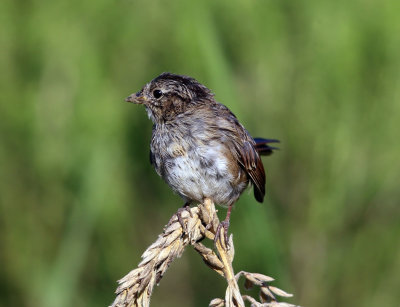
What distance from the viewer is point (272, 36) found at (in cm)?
381

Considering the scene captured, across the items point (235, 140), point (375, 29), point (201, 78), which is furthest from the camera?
point (201, 78)

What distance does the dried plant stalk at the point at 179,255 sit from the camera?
1.79 meters

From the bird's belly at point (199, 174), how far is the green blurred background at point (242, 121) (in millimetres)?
489

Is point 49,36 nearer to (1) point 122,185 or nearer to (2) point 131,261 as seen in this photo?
(1) point 122,185

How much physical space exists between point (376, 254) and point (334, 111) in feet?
2.71

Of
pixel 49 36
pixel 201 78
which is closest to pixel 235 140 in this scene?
pixel 201 78

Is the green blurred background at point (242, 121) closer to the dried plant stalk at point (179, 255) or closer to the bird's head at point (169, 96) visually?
the bird's head at point (169, 96)

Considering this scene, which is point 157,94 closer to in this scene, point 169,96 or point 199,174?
point 169,96

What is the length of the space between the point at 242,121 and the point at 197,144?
0.59 meters

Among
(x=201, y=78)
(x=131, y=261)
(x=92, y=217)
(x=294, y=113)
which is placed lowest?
(x=131, y=261)

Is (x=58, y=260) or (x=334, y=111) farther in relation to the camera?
(x=334, y=111)

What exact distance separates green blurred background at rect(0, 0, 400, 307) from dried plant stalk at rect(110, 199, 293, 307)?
150 cm

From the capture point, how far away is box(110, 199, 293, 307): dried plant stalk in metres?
1.79

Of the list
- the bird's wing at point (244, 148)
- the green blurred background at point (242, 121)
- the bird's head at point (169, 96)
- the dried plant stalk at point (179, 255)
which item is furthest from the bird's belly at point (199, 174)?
the dried plant stalk at point (179, 255)
